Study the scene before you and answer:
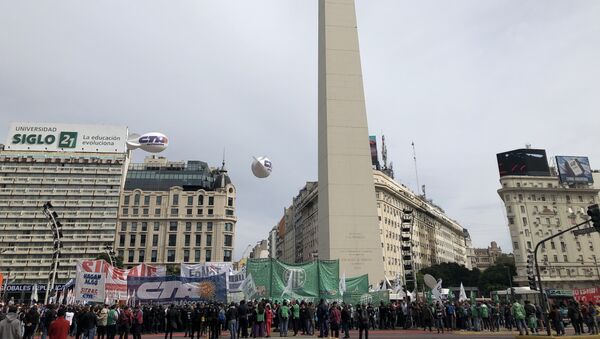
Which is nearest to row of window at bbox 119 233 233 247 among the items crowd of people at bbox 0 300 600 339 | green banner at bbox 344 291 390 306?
crowd of people at bbox 0 300 600 339

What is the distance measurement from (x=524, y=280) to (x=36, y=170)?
97449mm

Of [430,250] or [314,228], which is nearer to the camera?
[314,228]

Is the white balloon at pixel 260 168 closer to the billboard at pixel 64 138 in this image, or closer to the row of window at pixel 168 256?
the row of window at pixel 168 256

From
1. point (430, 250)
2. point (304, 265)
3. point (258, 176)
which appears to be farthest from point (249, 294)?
point (430, 250)

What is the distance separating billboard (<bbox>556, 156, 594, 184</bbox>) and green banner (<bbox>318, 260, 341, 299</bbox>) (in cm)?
8214

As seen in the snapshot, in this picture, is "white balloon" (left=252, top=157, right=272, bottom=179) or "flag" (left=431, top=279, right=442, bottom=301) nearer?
"flag" (left=431, top=279, right=442, bottom=301)

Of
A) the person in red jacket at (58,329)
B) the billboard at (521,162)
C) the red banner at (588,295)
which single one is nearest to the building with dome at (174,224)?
the billboard at (521,162)

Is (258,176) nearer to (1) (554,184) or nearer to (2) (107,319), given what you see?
(2) (107,319)

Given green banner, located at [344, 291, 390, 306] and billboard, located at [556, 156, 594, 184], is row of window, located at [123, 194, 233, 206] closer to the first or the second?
green banner, located at [344, 291, 390, 306]

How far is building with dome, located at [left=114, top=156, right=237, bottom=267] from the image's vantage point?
273 ft

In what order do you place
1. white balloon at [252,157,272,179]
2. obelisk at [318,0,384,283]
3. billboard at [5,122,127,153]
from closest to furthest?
obelisk at [318,0,384,283]
white balloon at [252,157,272,179]
billboard at [5,122,127,153]

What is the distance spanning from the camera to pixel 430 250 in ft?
345

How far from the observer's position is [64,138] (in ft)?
274

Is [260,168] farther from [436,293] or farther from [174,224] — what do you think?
[174,224]
